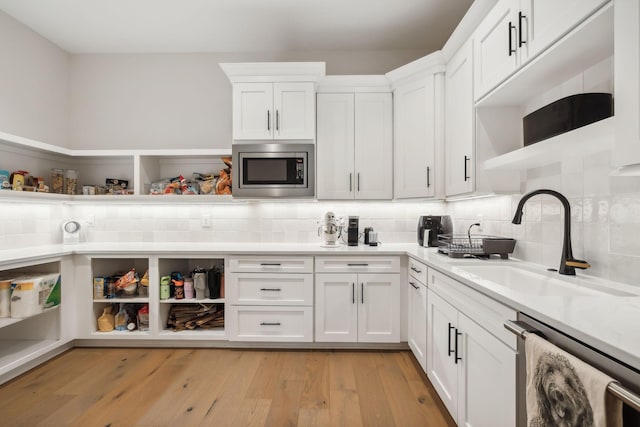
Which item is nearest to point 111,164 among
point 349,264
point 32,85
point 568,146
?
point 32,85

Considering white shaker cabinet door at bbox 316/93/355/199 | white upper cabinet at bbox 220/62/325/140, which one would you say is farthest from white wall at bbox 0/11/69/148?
white shaker cabinet door at bbox 316/93/355/199

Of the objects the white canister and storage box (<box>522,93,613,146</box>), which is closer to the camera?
storage box (<box>522,93,613,146</box>)

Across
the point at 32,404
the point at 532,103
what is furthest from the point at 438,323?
the point at 32,404

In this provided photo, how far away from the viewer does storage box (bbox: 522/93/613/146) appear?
1246 millimetres

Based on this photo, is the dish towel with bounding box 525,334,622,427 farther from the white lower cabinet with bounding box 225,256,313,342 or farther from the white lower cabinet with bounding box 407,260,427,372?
the white lower cabinet with bounding box 225,256,313,342

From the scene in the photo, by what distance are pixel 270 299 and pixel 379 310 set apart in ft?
3.02

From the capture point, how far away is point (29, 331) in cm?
244

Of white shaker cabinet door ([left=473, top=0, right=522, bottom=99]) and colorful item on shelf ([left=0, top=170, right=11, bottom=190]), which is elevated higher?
white shaker cabinet door ([left=473, top=0, right=522, bottom=99])

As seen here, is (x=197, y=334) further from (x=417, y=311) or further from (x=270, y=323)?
(x=417, y=311)

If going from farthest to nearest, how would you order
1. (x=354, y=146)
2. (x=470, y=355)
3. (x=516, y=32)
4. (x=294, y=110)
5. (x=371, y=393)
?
(x=354, y=146)
(x=294, y=110)
(x=371, y=393)
(x=516, y=32)
(x=470, y=355)

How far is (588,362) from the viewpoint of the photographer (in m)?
0.75

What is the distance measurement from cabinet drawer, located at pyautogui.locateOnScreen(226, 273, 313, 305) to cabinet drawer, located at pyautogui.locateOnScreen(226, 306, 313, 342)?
2.3 inches

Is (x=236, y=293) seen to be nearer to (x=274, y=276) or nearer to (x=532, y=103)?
(x=274, y=276)

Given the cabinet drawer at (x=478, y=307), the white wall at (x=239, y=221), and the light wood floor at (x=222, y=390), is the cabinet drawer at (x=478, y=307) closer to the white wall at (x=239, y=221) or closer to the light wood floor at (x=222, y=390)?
the light wood floor at (x=222, y=390)
